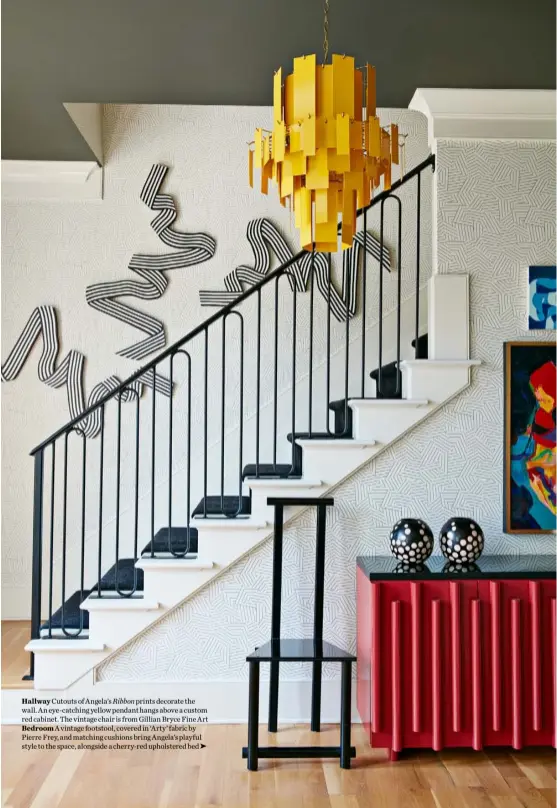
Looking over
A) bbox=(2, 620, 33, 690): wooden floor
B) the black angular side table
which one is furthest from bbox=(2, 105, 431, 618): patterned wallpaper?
the black angular side table

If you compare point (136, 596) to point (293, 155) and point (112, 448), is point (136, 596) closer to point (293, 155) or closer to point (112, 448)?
point (112, 448)

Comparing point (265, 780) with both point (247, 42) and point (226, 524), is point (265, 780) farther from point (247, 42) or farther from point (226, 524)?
point (247, 42)

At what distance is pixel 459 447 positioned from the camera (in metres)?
3.86

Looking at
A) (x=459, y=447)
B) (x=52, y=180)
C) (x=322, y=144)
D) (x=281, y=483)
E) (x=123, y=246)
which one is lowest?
(x=281, y=483)

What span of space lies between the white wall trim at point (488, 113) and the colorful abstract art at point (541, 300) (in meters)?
0.71

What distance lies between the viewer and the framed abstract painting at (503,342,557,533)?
3.79 m

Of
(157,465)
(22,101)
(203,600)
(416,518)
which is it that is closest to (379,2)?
(22,101)

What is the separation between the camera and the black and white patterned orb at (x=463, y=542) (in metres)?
3.44

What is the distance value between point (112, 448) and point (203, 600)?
5.94ft

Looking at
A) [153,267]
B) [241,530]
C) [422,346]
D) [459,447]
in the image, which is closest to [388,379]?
[422,346]

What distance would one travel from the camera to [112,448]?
17.3 ft

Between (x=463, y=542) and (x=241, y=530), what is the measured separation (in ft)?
3.61

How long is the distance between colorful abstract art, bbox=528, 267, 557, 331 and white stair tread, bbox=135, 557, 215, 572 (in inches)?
81.8

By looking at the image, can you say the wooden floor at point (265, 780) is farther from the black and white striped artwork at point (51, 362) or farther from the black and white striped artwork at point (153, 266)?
the black and white striped artwork at point (153, 266)
